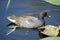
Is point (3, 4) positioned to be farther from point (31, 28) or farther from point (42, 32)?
point (42, 32)

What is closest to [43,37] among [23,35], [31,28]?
[23,35]

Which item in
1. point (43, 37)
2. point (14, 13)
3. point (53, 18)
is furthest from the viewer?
point (14, 13)

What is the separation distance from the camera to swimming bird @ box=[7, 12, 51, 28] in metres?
4.04

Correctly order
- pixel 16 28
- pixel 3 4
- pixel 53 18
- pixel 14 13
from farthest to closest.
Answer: pixel 3 4 → pixel 14 13 → pixel 53 18 → pixel 16 28

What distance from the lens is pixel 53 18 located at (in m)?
4.27

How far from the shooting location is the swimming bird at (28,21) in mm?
4038

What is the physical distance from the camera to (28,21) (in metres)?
4.09

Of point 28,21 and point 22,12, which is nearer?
point 28,21

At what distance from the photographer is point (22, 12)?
15.0 ft

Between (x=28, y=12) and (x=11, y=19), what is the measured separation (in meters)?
0.50

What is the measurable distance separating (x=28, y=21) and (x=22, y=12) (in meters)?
0.52

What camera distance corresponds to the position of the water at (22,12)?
358 centimetres

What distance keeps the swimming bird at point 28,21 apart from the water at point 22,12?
90 mm

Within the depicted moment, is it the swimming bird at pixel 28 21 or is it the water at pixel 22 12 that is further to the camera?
the swimming bird at pixel 28 21
